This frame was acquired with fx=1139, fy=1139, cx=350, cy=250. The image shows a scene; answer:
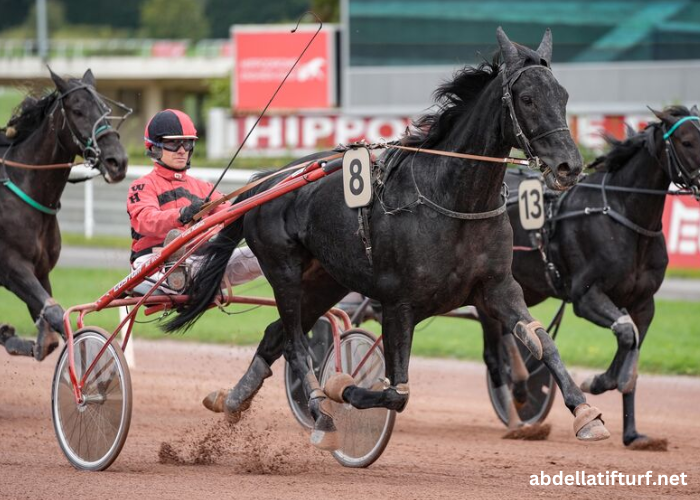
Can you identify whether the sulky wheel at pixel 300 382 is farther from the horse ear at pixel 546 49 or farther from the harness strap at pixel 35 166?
the horse ear at pixel 546 49

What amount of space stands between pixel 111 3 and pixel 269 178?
6919 centimetres

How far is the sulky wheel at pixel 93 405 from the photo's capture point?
215 inches

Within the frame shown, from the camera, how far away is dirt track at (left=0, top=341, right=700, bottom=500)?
16.5 feet

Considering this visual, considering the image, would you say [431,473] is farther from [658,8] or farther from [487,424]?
[658,8]

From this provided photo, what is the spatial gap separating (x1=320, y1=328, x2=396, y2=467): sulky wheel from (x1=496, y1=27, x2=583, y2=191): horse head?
4.81 feet

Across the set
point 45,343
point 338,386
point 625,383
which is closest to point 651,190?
point 625,383

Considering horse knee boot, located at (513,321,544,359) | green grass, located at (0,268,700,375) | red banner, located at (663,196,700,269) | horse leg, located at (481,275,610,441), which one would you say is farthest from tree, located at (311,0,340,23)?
horse knee boot, located at (513,321,544,359)

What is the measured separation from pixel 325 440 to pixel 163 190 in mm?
1699

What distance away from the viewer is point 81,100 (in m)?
6.96

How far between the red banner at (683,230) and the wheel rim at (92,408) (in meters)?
9.23

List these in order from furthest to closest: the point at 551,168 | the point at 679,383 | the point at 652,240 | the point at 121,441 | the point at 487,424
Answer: the point at 679,383
the point at 487,424
the point at 652,240
the point at 121,441
the point at 551,168

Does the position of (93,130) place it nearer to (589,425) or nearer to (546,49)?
(546,49)

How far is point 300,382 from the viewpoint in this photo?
269 inches

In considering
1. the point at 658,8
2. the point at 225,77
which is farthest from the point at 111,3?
the point at 658,8
